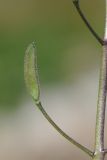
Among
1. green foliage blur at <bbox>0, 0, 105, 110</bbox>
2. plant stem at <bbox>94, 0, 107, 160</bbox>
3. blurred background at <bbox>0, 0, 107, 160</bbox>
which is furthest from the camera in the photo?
green foliage blur at <bbox>0, 0, 105, 110</bbox>

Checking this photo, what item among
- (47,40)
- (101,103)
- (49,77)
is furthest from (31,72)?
(47,40)

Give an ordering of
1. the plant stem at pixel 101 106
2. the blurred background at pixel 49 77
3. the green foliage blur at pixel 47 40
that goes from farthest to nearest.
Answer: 1. the green foliage blur at pixel 47 40
2. the blurred background at pixel 49 77
3. the plant stem at pixel 101 106

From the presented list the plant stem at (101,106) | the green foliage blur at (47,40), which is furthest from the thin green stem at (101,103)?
the green foliage blur at (47,40)

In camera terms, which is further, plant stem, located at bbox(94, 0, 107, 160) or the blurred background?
the blurred background

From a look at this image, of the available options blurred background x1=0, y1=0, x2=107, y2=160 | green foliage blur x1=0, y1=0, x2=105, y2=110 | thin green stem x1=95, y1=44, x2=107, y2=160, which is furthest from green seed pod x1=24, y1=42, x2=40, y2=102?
green foliage blur x1=0, y1=0, x2=105, y2=110

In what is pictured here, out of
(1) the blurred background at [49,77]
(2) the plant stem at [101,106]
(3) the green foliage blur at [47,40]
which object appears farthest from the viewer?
(3) the green foliage blur at [47,40]

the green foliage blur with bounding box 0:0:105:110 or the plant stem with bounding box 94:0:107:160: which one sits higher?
the plant stem with bounding box 94:0:107:160

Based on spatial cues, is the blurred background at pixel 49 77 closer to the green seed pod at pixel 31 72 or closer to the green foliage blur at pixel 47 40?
the green foliage blur at pixel 47 40

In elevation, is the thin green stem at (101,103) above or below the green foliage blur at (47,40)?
above

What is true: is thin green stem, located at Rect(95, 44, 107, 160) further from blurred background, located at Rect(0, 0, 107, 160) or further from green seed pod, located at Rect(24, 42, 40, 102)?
blurred background, located at Rect(0, 0, 107, 160)

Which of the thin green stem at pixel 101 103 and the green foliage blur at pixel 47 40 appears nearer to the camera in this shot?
the thin green stem at pixel 101 103

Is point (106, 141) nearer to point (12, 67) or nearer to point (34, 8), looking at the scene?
point (12, 67)
